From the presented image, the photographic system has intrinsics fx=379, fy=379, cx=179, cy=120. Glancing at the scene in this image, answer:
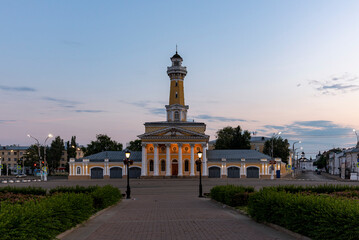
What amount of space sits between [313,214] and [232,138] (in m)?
102

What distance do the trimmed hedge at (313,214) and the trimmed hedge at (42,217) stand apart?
22.5 ft

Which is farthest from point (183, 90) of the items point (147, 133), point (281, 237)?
point (281, 237)

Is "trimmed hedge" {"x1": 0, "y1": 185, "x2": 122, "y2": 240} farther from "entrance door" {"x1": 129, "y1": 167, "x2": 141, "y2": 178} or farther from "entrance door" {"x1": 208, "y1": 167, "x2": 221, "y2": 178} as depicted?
"entrance door" {"x1": 129, "y1": 167, "x2": 141, "y2": 178}

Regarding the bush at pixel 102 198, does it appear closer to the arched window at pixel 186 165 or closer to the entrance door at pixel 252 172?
the arched window at pixel 186 165

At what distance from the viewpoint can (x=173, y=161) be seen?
272 feet

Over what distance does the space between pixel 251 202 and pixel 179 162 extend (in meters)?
64.9

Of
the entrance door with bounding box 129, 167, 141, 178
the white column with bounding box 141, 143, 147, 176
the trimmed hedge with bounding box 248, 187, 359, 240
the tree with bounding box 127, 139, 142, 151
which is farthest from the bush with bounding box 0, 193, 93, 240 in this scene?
the tree with bounding box 127, 139, 142, 151

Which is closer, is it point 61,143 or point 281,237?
point 281,237

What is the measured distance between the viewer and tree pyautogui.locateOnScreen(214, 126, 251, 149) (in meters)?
109

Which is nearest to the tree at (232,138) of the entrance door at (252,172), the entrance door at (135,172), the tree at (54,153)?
the entrance door at (252,172)

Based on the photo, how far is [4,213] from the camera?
8781 mm

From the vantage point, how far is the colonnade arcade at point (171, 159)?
8025 cm

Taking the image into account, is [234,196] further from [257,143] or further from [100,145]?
[257,143]

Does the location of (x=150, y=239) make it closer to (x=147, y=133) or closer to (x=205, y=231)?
(x=205, y=231)
